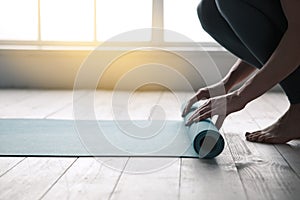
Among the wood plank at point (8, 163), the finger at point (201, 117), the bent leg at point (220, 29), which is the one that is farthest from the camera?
the bent leg at point (220, 29)

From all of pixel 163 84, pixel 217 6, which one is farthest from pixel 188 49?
pixel 217 6

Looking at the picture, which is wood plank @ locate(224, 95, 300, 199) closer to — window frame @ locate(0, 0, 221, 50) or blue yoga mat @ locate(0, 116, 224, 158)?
blue yoga mat @ locate(0, 116, 224, 158)

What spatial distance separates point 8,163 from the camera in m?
1.39

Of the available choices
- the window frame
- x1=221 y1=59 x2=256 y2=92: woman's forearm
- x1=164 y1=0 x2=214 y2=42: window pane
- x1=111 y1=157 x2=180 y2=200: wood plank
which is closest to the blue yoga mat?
x1=111 y1=157 x2=180 y2=200: wood plank

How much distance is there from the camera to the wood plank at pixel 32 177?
1.12 m

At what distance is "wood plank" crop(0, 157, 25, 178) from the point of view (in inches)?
51.9

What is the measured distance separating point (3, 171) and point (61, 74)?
7.18 ft

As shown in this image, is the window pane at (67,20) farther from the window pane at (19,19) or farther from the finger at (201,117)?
the finger at (201,117)

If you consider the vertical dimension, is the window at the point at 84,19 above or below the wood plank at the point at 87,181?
above

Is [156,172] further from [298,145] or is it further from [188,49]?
[188,49]

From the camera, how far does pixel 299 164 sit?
4.75ft

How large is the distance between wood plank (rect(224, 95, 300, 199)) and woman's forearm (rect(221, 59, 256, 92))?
0.61ft

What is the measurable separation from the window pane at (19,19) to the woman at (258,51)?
7.06 ft

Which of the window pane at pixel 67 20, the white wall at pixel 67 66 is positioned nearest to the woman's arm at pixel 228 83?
the white wall at pixel 67 66
